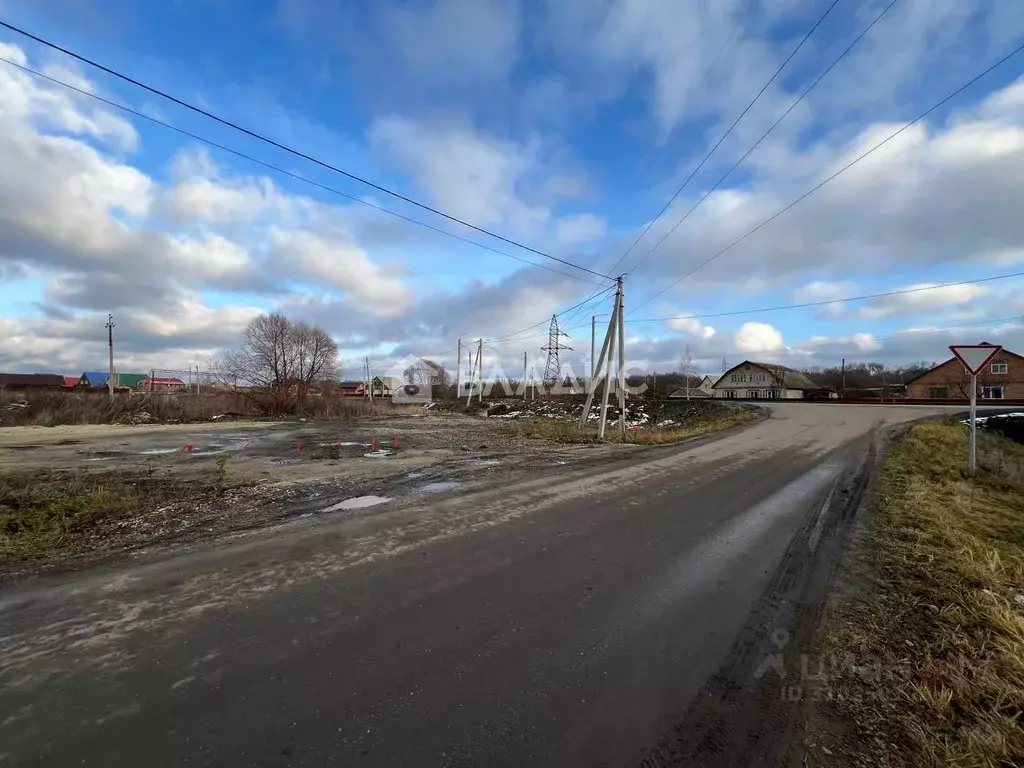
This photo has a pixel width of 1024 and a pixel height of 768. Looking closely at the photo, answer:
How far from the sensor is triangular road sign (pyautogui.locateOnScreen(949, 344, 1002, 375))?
981cm

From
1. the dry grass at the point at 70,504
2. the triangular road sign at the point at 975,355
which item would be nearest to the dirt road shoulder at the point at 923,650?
the triangular road sign at the point at 975,355

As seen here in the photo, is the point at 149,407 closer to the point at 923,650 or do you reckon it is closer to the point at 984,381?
the point at 923,650

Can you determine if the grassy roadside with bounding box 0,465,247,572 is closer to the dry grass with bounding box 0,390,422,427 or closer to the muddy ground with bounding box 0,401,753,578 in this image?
the muddy ground with bounding box 0,401,753,578

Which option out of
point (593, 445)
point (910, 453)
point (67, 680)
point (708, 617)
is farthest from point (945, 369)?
point (67, 680)

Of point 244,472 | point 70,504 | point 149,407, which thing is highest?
point 149,407

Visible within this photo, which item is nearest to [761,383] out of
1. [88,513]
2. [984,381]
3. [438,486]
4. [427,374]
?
[984,381]

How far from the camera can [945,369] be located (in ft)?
190

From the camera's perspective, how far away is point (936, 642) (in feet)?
11.5

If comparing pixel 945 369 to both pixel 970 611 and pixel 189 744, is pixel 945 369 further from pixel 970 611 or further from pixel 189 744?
pixel 189 744

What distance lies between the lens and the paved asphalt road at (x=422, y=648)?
2.43 m

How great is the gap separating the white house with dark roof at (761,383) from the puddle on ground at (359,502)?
267 feet

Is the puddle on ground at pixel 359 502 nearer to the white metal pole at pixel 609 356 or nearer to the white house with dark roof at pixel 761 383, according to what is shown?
the white metal pole at pixel 609 356

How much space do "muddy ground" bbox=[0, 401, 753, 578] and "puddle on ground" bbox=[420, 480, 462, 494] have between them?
0.02 meters

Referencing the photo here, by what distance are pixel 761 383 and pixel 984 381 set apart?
30.6 m
